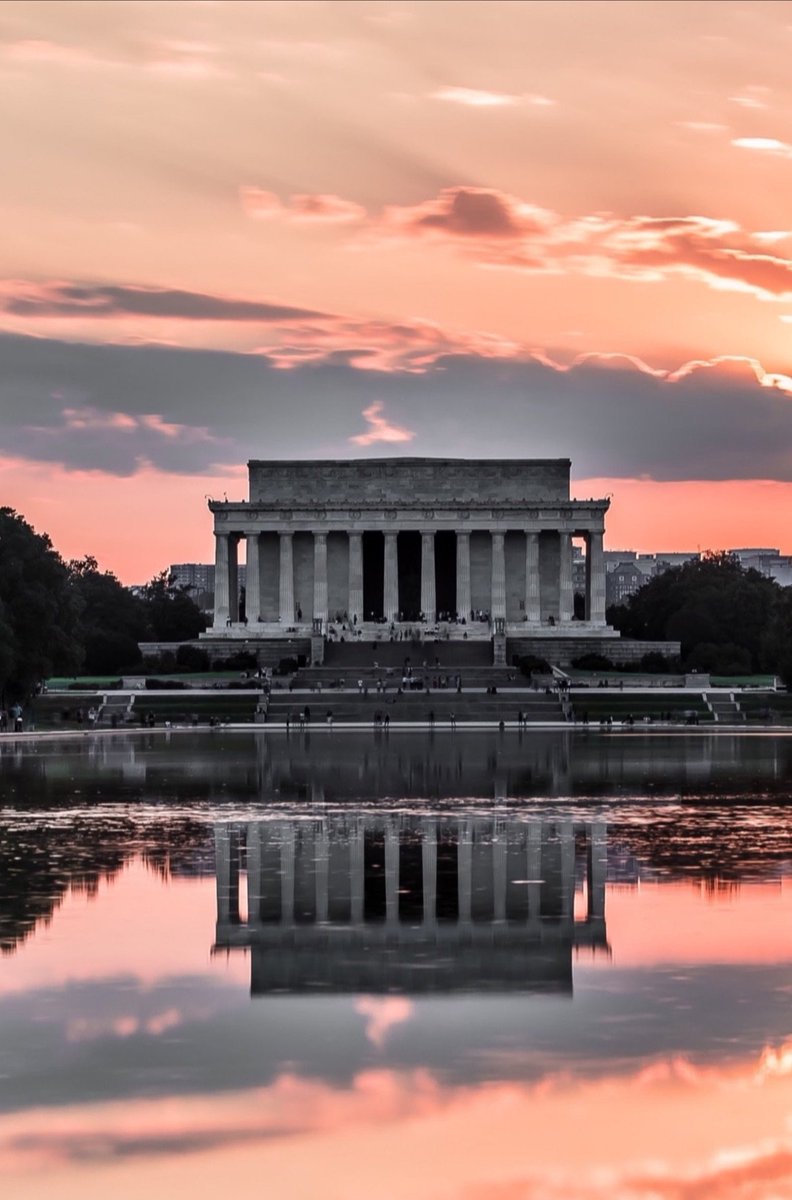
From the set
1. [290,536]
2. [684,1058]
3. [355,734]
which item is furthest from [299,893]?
[290,536]

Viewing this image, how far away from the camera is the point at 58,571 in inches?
3356

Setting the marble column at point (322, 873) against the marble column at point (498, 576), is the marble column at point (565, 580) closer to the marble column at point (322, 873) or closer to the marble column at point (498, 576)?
the marble column at point (498, 576)

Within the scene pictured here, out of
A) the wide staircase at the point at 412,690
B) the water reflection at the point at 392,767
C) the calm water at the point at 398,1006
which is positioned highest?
the wide staircase at the point at 412,690

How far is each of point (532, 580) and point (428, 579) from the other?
20.3 feet

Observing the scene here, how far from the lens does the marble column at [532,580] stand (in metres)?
124

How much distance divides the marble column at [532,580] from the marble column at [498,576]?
146 centimetres

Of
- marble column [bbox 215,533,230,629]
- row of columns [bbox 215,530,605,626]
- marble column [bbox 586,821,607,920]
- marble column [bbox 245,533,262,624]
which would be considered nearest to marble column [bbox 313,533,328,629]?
row of columns [bbox 215,530,605,626]

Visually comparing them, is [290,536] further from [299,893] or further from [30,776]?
[299,893]

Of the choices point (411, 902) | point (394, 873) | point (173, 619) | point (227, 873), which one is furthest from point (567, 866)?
point (173, 619)

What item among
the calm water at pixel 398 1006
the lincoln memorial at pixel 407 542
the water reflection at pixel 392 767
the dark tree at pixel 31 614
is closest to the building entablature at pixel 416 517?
the lincoln memorial at pixel 407 542

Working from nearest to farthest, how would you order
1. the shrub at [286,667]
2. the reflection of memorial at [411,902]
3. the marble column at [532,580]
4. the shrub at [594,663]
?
the reflection of memorial at [411,902], the shrub at [286,667], the shrub at [594,663], the marble column at [532,580]

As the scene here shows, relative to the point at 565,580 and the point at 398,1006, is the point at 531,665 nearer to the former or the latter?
the point at 565,580

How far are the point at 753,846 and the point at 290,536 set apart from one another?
3760 inches

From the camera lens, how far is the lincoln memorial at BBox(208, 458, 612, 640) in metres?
124
